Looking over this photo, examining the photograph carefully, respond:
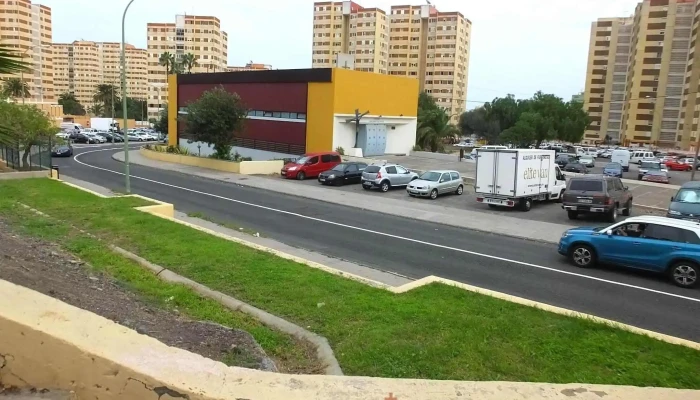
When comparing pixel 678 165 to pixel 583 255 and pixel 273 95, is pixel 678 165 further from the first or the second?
pixel 583 255

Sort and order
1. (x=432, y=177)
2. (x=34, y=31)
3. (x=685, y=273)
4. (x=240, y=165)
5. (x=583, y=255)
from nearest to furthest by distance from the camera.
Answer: (x=685, y=273) → (x=583, y=255) → (x=432, y=177) → (x=240, y=165) → (x=34, y=31)

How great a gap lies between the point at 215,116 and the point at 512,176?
2008cm

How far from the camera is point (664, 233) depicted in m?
12.2

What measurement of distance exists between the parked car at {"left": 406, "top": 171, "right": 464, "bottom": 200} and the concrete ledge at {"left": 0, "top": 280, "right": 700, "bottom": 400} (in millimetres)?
22844

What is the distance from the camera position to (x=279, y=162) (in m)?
35.7

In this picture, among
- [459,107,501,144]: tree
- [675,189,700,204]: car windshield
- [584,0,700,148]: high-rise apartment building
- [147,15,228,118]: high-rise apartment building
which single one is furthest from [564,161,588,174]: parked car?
[147,15,228,118]: high-rise apartment building

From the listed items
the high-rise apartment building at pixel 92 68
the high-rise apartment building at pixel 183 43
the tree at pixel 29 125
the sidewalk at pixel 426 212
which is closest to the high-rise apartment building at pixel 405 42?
the high-rise apartment building at pixel 183 43

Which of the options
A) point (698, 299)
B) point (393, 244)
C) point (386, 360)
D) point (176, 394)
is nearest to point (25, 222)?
point (393, 244)

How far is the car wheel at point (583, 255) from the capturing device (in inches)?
517

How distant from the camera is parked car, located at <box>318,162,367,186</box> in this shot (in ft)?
98.0

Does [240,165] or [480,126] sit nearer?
[240,165]

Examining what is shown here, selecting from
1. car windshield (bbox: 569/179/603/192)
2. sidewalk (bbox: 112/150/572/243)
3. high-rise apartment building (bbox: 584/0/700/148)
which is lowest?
sidewalk (bbox: 112/150/572/243)

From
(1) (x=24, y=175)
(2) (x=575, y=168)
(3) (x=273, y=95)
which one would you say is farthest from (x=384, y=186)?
(2) (x=575, y=168)

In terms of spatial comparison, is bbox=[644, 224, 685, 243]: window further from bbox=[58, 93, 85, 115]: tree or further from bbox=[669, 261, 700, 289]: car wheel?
bbox=[58, 93, 85, 115]: tree
